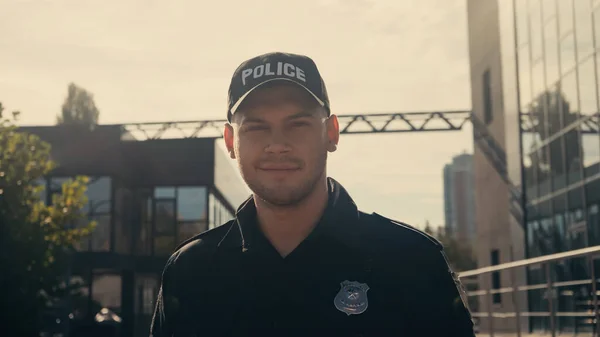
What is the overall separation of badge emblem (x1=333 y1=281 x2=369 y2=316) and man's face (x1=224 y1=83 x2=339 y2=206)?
1.28ft

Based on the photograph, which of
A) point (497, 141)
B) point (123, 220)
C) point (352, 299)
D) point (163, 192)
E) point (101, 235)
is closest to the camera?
point (352, 299)

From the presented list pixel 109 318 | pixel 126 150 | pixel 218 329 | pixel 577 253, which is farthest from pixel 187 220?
pixel 218 329

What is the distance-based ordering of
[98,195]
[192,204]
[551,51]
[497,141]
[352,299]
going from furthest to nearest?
[192,204] → [98,195] → [497,141] → [551,51] → [352,299]

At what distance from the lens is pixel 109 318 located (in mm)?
28844

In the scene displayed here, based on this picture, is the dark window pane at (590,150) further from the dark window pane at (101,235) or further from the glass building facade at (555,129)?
the dark window pane at (101,235)

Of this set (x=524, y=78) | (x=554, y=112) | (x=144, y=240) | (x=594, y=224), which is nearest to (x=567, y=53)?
(x=554, y=112)

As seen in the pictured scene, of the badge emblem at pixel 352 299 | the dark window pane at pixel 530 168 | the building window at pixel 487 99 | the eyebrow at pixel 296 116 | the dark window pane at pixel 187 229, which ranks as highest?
the building window at pixel 487 99

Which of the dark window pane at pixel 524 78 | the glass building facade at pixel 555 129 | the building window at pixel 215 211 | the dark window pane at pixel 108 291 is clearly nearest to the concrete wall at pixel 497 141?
the glass building facade at pixel 555 129

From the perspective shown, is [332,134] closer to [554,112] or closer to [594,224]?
[594,224]

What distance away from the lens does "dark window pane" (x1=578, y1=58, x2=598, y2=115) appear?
64.3ft

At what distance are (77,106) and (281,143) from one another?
5351 centimetres

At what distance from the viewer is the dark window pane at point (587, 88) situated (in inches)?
771

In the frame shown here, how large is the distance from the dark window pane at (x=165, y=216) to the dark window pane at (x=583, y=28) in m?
20.9

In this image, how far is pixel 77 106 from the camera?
5469 cm
